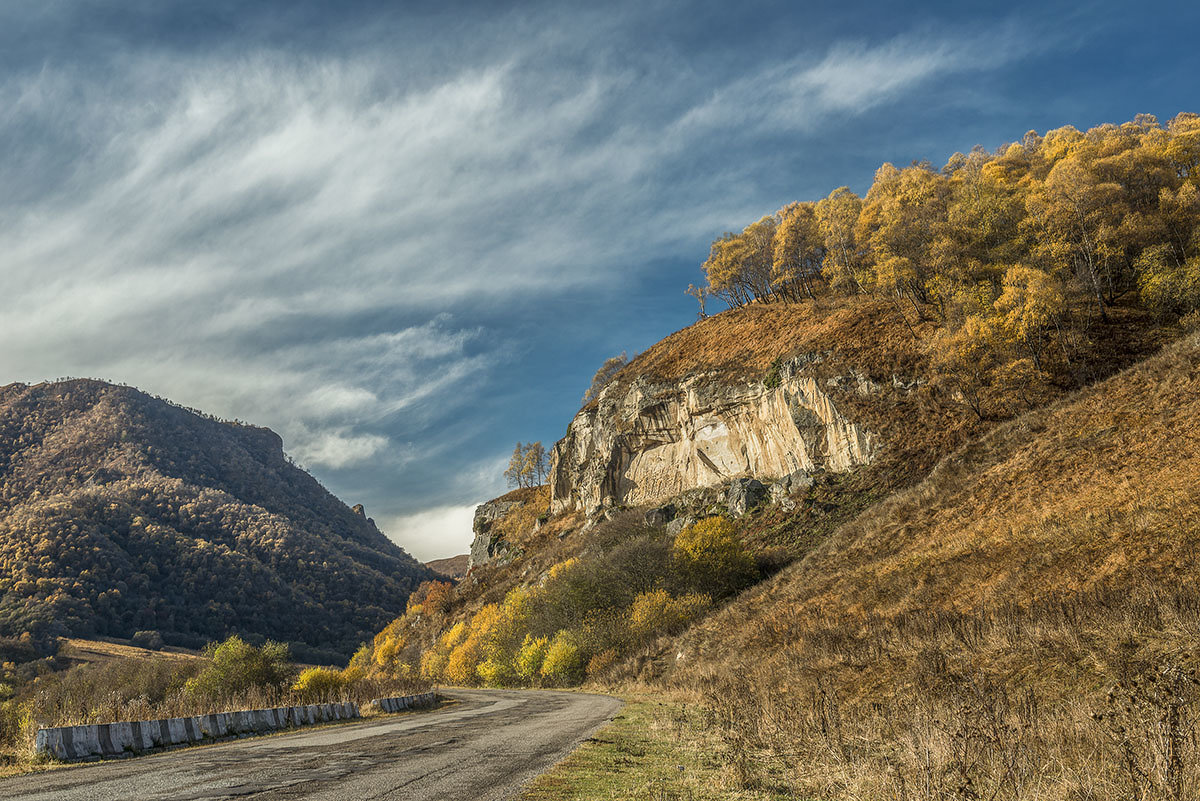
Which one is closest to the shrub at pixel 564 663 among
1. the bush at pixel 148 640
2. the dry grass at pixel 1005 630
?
the dry grass at pixel 1005 630

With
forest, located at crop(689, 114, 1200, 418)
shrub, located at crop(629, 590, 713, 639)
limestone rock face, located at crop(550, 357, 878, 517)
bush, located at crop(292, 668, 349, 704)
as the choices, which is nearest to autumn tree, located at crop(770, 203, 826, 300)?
forest, located at crop(689, 114, 1200, 418)

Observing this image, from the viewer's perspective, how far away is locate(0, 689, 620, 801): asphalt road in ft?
24.1

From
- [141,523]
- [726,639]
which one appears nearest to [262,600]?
[141,523]

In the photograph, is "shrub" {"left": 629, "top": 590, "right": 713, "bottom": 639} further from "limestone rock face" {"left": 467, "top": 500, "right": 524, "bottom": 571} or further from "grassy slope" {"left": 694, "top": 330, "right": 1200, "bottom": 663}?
"limestone rock face" {"left": 467, "top": 500, "right": 524, "bottom": 571}

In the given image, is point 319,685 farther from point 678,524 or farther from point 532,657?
point 678,524

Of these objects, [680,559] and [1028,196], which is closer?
[680,559]

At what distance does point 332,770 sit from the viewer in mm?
9258

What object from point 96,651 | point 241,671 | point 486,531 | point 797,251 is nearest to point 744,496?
point 797,251

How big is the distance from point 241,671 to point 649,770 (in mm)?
30684

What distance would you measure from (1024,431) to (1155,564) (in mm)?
22353

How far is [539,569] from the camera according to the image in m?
71.8

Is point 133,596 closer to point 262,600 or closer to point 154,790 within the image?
point 262,600

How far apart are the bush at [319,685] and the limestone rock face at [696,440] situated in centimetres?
3860

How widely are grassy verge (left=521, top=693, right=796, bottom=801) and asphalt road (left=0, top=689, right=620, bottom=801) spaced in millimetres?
505
